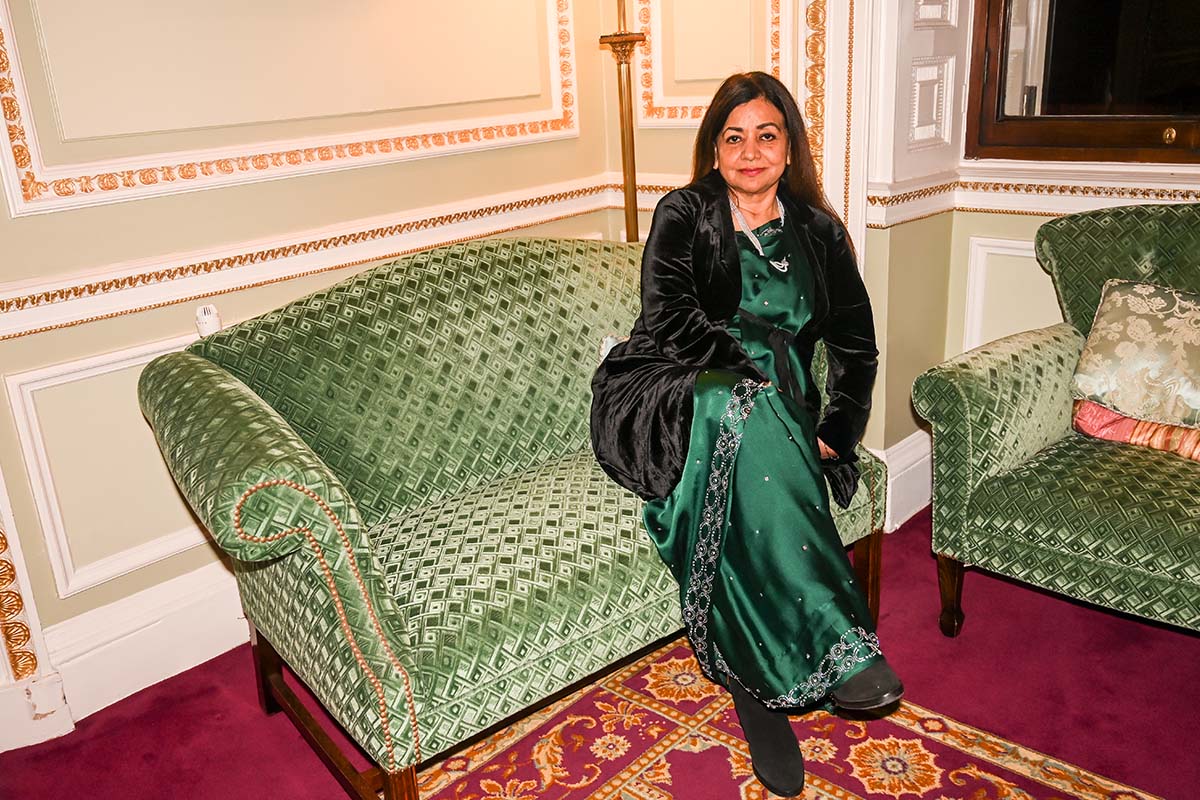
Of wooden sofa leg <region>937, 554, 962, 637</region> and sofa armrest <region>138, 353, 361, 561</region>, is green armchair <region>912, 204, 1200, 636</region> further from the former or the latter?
sofa armrest <region>138, 353, 361, 561</region>

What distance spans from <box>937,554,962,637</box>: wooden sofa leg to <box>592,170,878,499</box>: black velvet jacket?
49 centimetres

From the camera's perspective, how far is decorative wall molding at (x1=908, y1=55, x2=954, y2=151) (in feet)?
10.2

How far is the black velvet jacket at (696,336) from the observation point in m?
2.31

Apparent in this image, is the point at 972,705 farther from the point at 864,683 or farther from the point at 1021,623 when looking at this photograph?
the point at 864,683

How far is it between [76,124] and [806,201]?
6.01 feet

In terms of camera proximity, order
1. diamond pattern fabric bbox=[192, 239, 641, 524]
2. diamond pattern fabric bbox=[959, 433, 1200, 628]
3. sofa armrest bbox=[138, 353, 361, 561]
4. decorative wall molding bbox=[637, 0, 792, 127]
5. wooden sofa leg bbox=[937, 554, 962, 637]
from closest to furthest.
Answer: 1. sofa armrest bbox=[138, 353, 361, 561]
2. diamond pattern fabric bbox=[959, 433, 1200, 628]
3. diamond pattern fabric bbox=[192, 239, 641, 524]
4. wooden sofa leg bbox=[937, 554, 962, 637]
5. decorative wall molding bbox=[637, 0, 792, 127]

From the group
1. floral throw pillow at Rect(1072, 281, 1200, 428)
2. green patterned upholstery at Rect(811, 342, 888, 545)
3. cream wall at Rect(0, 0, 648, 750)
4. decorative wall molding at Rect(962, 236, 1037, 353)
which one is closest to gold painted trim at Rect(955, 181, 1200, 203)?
decorative wall molding at Rect(962, 236, 1037, 353)

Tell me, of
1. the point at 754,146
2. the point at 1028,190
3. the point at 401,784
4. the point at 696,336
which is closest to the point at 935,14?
the point at 1028,190

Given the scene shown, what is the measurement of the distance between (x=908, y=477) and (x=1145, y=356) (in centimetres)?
102

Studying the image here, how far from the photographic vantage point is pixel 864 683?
1.97 meters

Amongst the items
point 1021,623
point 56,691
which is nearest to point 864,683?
point 1021,623

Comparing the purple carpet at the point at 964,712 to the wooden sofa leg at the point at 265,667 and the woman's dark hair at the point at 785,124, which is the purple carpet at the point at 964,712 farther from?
the woman's dark hair at the point at 785,124

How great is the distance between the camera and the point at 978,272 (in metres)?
3.44

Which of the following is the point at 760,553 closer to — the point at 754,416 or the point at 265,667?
the point at 754,416
